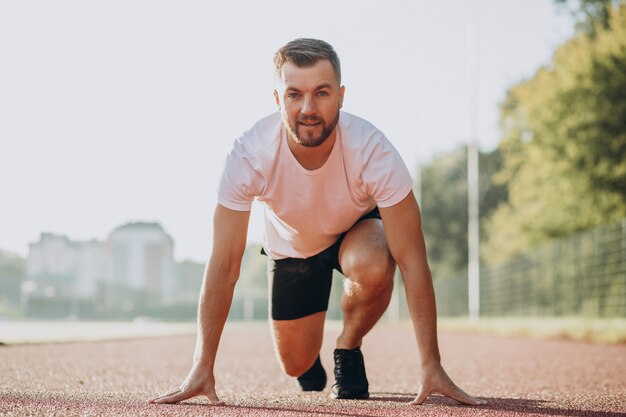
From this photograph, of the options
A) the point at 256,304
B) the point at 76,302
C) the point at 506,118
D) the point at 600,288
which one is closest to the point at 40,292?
the point at 76,302

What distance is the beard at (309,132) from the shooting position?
152 inches

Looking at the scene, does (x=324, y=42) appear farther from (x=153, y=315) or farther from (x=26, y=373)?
(x=153, y=315)

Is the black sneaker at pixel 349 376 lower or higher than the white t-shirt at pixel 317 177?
lower

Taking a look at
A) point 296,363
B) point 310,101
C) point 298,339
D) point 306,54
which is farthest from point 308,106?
point 296,363

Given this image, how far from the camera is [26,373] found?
5.92 meters

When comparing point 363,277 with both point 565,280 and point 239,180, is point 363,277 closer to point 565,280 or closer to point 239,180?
point 239,180

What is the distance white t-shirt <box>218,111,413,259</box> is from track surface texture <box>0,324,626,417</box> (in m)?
0.94

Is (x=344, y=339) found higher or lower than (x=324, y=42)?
lower

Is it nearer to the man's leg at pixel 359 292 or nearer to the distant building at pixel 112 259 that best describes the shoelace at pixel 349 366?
the man's leg at pixel 359 292

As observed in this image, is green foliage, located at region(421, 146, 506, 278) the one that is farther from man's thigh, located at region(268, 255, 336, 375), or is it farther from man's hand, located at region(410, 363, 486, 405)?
man's hand, located at region(410, 363, 486, 405)

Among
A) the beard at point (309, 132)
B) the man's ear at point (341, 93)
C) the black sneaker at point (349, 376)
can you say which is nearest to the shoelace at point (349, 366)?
the black sneaker at point (349, 376)

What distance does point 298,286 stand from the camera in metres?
4.96

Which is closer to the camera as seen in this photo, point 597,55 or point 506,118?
point 597,55

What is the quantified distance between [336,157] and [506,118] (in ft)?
126
